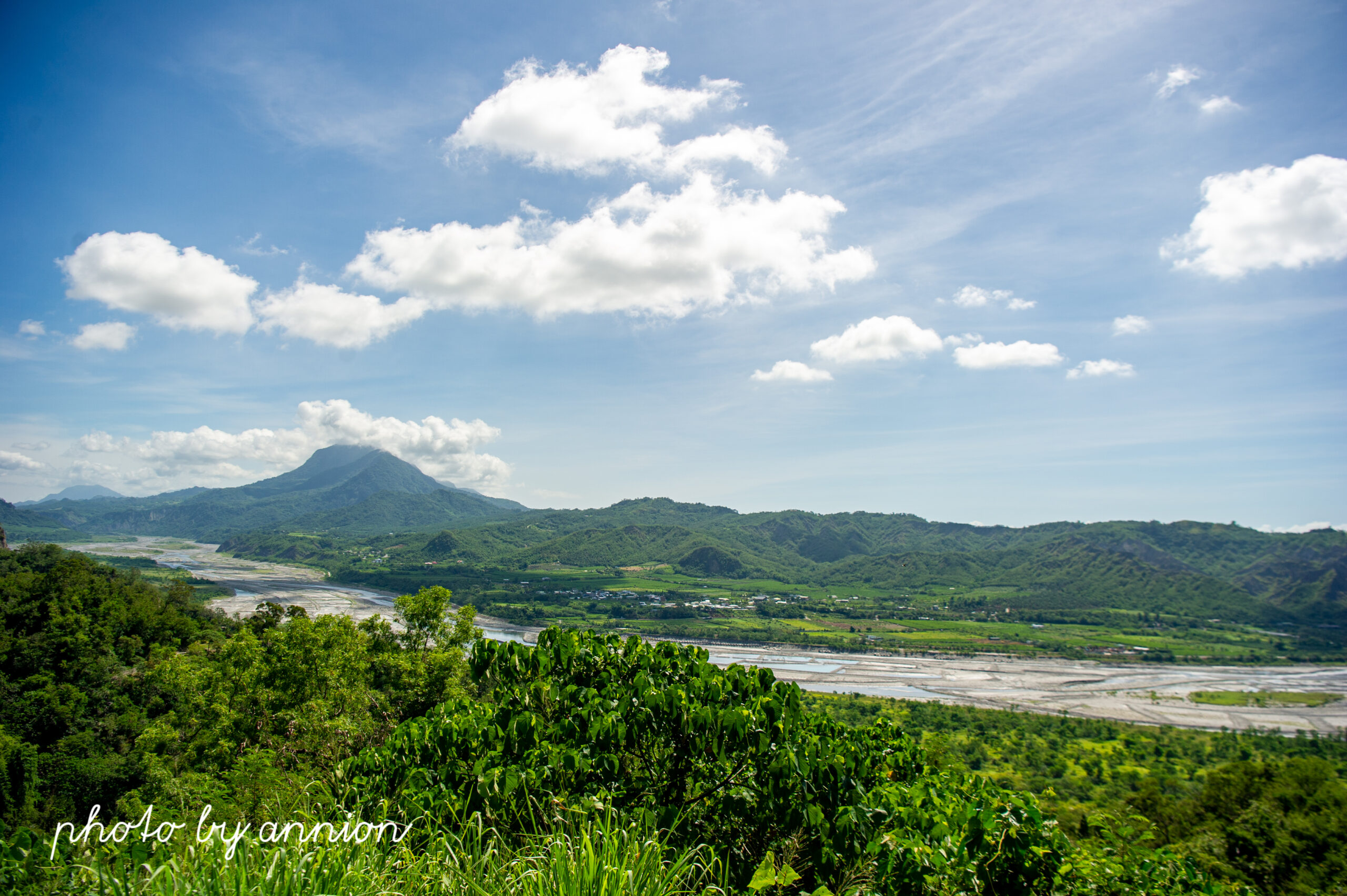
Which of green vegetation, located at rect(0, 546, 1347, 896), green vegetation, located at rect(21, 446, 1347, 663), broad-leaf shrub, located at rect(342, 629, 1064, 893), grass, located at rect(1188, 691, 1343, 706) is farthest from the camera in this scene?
green vegetation, located at rect(21, 446, 1347, 663)

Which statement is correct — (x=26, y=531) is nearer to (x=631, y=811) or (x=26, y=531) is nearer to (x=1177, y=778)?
(x=631, y=811)

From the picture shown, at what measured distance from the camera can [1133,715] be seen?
50.8 m

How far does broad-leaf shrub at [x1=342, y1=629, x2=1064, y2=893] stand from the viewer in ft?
11.7

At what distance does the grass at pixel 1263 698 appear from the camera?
57.2m

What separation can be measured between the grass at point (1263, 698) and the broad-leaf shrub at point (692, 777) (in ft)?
241

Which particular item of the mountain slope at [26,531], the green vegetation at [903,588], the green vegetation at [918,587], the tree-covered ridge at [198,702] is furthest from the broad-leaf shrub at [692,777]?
the mountain slope at [26,531]

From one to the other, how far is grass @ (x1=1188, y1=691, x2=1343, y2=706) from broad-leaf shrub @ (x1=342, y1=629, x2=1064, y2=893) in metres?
73.4

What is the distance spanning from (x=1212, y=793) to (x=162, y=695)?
4390 cm

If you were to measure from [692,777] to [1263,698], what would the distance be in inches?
3201

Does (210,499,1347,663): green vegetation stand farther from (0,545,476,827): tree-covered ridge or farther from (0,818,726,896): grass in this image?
(0,818,726,896): grass

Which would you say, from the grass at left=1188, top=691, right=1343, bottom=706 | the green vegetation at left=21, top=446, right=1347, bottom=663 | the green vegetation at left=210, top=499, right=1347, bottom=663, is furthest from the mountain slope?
the grass at left=1188, top=691, right=1343, bottom=706

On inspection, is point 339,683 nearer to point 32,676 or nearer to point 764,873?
point 764,873

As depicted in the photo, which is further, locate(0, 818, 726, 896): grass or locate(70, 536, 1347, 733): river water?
locate(70, 536, 1347, 733): river water

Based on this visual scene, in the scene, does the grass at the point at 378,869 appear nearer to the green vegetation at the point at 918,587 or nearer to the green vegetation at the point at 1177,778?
the green vegetation at the point at 1177,778
